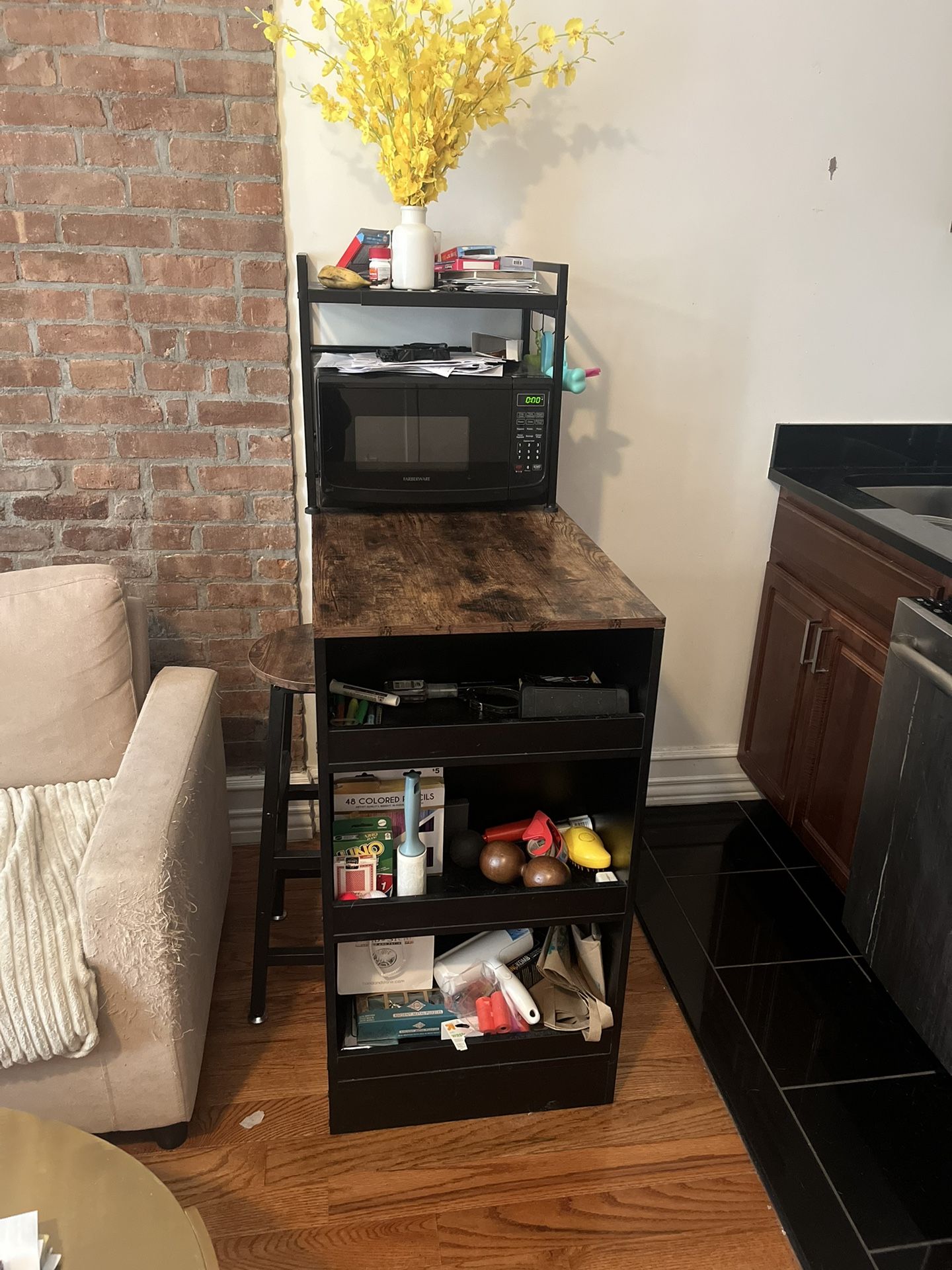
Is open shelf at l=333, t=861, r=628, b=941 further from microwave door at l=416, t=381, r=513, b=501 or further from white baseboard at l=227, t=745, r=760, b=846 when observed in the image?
white baseboard at l=227, t=745, r=760, b=846

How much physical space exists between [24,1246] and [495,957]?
36.3 inches

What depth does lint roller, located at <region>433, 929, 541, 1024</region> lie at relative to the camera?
171 centimetres

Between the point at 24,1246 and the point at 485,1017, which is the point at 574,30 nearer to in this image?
the point at 485,1017

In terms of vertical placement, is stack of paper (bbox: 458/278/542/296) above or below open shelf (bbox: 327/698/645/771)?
above

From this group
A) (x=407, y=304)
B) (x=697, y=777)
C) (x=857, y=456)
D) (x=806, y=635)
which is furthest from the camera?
(x=697, y=777)

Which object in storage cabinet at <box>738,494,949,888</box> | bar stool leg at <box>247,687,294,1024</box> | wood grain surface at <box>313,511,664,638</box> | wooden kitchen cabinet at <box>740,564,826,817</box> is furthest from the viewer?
wooden kitchen cabinet at <box>740,564,826,817</box>

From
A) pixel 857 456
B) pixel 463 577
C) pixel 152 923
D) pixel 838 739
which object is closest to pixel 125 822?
pixel 152 923

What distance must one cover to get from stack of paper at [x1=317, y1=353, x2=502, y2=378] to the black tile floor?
1.32 m

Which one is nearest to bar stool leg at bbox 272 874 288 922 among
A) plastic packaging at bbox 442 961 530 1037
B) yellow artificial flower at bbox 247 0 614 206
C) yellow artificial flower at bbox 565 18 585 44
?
plastic packaging at bbox 442 961 530 1037

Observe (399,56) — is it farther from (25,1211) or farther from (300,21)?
(25,1211)

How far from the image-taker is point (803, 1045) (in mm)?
1917

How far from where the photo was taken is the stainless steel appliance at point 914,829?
173 cm

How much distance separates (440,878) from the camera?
1652 mm

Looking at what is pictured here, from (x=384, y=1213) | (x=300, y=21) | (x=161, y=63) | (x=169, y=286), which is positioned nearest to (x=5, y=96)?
(x=161, y=63)
